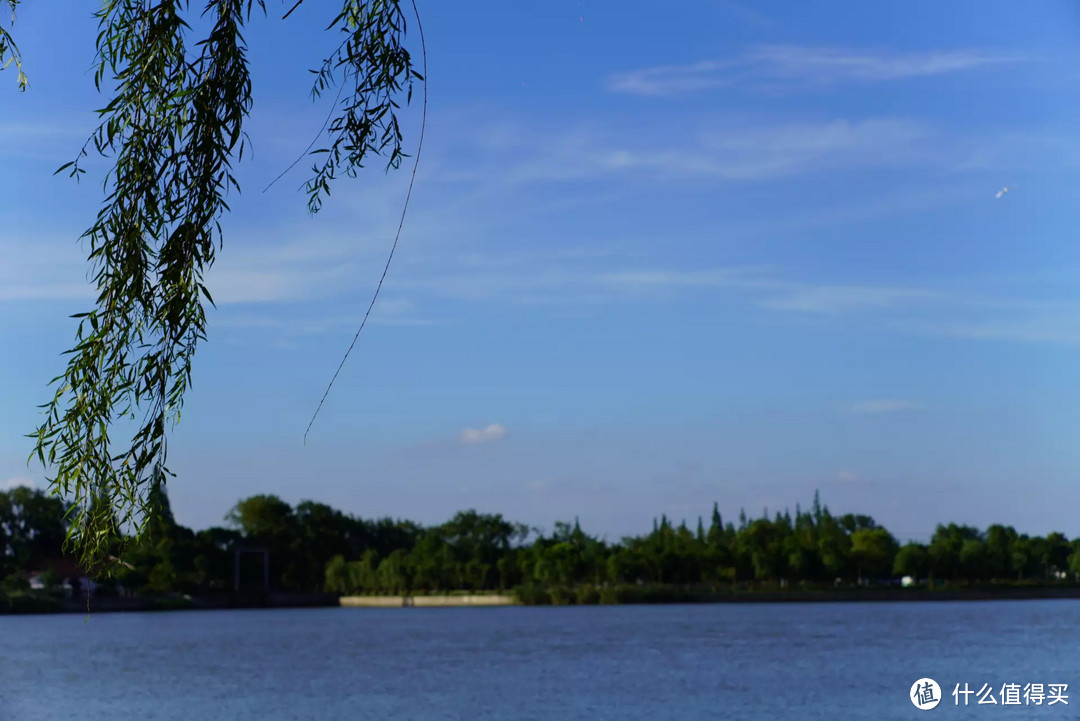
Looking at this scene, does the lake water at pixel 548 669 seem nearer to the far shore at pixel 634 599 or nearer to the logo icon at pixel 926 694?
the logo icon at pixel 926 694

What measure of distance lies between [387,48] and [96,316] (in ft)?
4.78

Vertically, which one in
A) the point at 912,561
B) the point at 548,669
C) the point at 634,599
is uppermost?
the point at 912,561

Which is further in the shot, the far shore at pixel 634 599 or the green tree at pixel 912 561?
the far shore at pixel 634 599

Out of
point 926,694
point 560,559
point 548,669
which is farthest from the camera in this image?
point 560,559

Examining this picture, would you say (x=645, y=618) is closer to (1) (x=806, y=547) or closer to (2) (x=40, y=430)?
(1) (x=806, y=547)

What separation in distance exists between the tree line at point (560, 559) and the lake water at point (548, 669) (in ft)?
54.3

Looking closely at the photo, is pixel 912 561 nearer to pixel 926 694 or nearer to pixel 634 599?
pixel 634 599

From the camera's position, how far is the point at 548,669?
44.5 m

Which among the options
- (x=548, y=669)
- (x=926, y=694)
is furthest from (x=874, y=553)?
(x=926, y=694)

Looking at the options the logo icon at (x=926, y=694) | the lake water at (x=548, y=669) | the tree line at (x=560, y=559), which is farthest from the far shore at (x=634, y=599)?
the logo icon at (x=926, y=694)

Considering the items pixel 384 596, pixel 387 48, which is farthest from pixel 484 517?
pixel 387 48

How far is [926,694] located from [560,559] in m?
68.3

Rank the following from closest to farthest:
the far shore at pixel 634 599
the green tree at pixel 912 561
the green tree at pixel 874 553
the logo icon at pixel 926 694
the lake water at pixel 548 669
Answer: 1. the logo icon at pixel 926 694
2. the lake water at pixel 548 669
3. the green tree at pixel 912 561
4. the green tree at pixel 874 553
5. the far shore at pixel 634 599

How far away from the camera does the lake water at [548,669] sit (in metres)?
33.7
